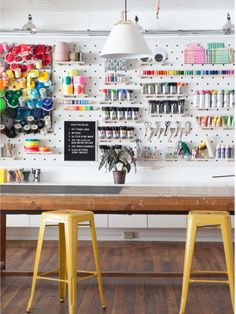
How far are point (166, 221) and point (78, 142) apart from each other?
1.36 meters

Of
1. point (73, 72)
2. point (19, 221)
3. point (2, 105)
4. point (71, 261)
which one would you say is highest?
point (73, 72)

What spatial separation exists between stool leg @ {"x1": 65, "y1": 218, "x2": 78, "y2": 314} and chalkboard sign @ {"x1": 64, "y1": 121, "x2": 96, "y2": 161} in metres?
3.27

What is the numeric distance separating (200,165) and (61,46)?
2089 mm

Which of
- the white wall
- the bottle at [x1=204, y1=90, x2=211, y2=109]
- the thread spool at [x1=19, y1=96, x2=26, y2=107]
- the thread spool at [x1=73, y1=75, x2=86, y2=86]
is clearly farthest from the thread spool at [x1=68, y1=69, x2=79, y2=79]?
the bottle at [x1=204, y1=90, x2=211, y2=109]

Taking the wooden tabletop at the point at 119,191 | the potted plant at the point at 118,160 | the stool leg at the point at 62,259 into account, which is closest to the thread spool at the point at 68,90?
the potted plant at the point at 118,160

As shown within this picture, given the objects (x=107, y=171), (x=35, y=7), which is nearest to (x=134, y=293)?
(x=107, y=171)

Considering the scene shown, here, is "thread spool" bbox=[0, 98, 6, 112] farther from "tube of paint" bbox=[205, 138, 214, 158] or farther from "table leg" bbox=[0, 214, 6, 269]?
"tube of paint" bbox=[205, 138, 214, 158]

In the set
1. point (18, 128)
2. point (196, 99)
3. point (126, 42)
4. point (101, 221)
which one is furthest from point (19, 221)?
point (126, 42)

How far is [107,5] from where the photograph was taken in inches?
273

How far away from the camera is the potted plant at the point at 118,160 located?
6961mm

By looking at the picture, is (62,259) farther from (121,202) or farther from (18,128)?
(18,128)

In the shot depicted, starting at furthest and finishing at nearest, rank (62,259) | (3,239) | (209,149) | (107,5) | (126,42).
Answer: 1. (209,149)
2. (107,5)
3. (3,239)
4. (62,259)
5. (126,42)

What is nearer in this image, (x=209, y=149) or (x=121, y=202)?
(x=121, y=202)

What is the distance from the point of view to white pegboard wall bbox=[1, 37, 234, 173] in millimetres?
7219
